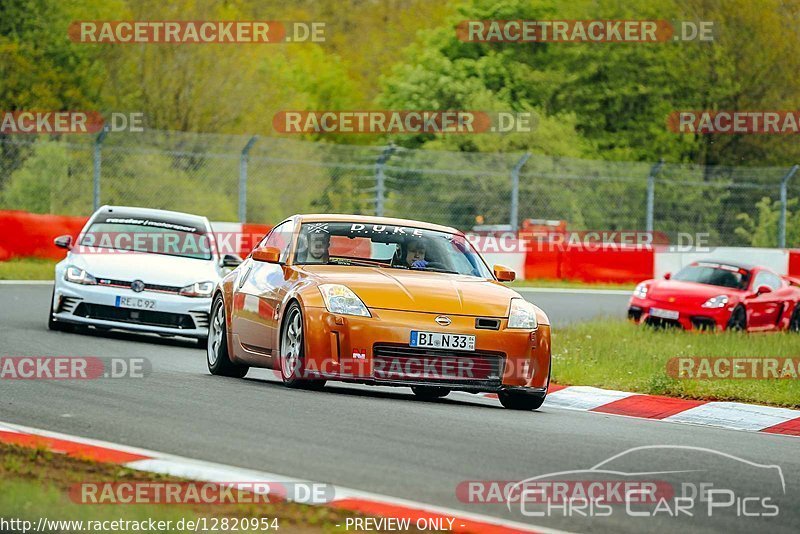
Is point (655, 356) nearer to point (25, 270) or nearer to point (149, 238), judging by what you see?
point (149, 238)

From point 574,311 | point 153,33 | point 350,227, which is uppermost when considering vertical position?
point 153,33

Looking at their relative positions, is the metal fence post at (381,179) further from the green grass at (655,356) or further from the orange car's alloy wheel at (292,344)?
the orange car's alloy wheel at (292,344)

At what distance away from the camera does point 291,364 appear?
10.7m

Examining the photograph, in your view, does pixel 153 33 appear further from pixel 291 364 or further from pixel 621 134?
pixel 291 364

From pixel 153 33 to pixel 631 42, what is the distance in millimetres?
19117

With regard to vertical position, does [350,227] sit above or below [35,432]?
above

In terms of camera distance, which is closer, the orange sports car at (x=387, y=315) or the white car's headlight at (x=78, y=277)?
the orange sports car at (x=387, y=315)

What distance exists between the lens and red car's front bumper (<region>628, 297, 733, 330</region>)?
19.6 metres

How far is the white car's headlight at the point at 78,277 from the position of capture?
1491 centimetres

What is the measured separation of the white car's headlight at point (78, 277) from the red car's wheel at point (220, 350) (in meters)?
2.78

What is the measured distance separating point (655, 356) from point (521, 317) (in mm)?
4627

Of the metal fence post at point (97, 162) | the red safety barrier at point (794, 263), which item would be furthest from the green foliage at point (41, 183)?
the red safety barrier at point (794, 263)

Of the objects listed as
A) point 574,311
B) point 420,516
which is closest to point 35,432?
point 420,516

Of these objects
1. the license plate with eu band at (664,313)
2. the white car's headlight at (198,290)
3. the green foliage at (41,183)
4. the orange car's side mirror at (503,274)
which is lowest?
the license plate with eu band at (664,313)
